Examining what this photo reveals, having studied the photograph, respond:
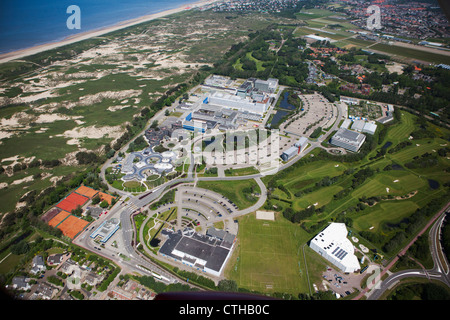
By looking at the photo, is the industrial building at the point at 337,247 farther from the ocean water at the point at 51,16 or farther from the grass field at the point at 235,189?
the ocean water at the point at 51,16

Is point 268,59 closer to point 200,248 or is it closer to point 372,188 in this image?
point 372,188

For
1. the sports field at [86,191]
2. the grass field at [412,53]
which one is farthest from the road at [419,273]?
the grass field at [412,53]

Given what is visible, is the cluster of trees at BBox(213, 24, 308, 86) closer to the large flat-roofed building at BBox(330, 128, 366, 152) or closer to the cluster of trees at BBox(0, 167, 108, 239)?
the large flat-roofed building at BBox(330, 128, 366, 152)

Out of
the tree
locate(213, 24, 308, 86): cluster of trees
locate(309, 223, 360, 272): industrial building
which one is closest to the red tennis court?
the tree

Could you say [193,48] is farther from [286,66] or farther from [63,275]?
[63,275]

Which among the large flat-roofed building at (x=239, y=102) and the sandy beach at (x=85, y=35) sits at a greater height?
the sandy beach at (x=85, y=35)

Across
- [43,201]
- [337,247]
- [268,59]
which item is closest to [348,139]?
[337,247]
